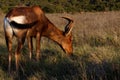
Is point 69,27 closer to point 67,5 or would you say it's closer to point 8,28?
point 8,28

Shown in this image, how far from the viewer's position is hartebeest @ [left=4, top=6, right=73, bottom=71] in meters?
10.3

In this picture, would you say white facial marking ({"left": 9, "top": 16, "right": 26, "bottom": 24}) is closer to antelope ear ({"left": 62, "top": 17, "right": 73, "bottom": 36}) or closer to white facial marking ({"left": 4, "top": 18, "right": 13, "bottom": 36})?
white facial marking ({"left": 4, "top": 18, "right": 13, "bottom": 36})

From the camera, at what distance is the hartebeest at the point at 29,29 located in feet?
33.7

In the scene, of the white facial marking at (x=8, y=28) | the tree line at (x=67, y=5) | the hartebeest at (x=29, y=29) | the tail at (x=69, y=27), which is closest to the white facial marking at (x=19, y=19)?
the hartebeest at (x=29, y=29)

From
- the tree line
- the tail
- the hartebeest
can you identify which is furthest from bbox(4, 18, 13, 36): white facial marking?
the tree line

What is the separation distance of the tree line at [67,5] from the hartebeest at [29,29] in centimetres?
2403

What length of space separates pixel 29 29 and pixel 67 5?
30568mm

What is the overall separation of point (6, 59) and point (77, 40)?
3693mm

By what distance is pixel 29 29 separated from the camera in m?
10.6

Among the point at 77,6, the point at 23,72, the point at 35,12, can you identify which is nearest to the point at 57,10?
the point at 77,6

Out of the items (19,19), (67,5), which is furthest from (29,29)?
(67,5)

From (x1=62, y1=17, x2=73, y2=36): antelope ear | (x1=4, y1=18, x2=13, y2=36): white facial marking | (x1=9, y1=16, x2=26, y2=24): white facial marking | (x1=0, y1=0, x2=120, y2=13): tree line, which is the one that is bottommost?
(x1=0, y1=0, x2=120, y2=13): tree line

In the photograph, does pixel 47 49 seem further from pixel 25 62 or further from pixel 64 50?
pixel 25 62

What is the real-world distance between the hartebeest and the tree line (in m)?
24.0
